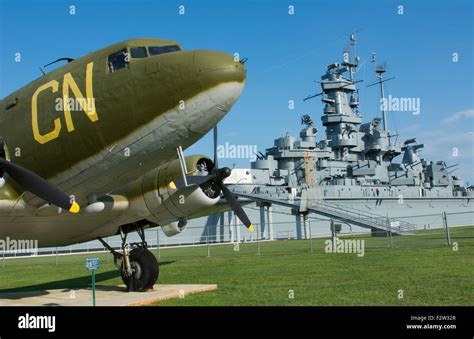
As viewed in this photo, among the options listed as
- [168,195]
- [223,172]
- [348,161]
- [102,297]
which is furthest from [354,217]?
[102,297]

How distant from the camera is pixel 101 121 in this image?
362 inches

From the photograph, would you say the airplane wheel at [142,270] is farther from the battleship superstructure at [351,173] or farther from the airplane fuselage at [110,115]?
the battleship superstructure at [351,173]

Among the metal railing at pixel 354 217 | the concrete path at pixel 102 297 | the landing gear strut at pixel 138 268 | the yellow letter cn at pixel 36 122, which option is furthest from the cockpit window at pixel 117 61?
the metal railing at pixel 354 217

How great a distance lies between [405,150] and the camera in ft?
275

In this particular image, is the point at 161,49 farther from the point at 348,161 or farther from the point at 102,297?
the point at 348,161

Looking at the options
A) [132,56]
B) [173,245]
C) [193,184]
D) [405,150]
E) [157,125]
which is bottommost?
[173,245]

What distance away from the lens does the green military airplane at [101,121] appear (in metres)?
8.54

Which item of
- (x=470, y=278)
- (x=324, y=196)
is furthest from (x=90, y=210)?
(x=324, y=196)

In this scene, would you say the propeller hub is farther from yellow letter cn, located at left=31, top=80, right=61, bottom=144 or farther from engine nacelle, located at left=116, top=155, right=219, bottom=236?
yellow letter cn, located at left=31, top=80, right=61, bottom=144

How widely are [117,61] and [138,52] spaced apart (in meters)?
0.50

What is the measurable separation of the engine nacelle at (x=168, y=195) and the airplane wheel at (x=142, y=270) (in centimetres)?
160

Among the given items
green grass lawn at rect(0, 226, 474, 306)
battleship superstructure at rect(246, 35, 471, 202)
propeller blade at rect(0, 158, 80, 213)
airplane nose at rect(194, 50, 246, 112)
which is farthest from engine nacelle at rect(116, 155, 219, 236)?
battleship superstructure at rect(246, 35, 471, 202)
